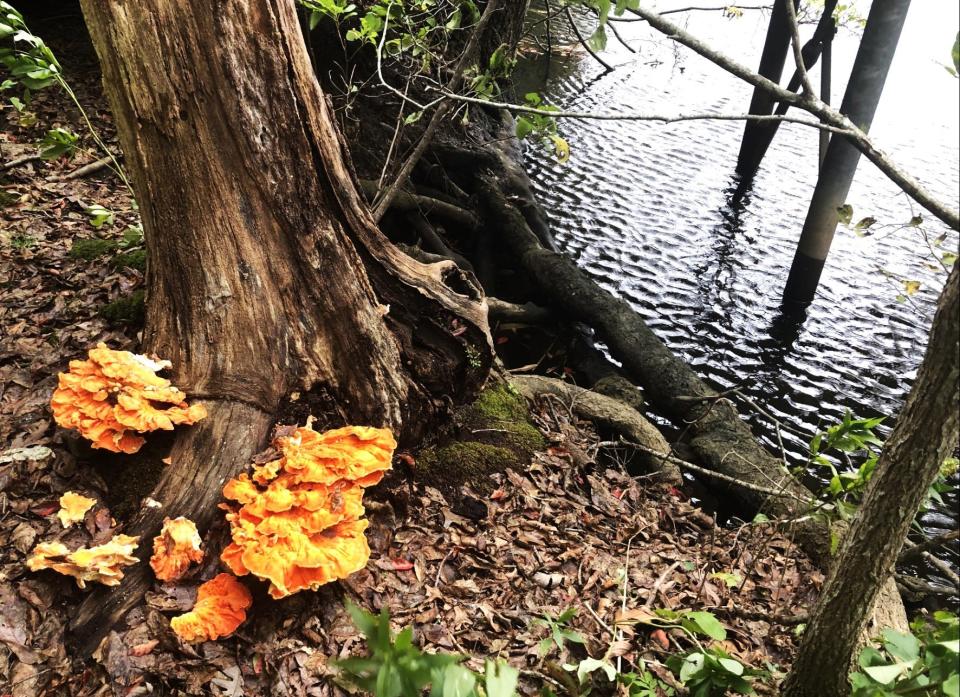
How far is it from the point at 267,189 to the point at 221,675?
90.9 inches

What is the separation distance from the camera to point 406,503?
367cm

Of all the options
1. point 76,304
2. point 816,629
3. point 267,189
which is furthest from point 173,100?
point 816,629

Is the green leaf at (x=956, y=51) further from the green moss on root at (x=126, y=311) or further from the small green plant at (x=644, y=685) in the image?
the green moss on root at (x=126, y=311)

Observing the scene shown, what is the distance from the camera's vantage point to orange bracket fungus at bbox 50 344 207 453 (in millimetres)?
2924

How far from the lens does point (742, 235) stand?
35.6 feet

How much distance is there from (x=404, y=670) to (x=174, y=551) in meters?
1.88

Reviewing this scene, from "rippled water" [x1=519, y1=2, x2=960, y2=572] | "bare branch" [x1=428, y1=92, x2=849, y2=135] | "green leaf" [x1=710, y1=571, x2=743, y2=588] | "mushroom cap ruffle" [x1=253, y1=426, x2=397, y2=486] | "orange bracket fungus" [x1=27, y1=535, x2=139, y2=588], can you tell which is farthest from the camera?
"rippled water" [x1=519, y1=2, x2=960, y2=572]

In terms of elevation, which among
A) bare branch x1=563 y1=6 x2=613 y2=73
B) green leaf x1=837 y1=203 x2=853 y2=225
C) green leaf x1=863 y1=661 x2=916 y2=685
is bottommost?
green leaf x1=863 y1=661 x2=916 y2=685

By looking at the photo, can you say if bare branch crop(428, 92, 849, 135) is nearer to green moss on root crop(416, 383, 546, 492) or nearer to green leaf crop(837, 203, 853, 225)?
green leaf crop(837, 203, 853, 225)

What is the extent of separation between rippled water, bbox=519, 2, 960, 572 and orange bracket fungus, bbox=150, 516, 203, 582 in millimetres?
5215

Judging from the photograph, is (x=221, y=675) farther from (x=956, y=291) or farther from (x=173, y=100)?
(x=956, y=291)

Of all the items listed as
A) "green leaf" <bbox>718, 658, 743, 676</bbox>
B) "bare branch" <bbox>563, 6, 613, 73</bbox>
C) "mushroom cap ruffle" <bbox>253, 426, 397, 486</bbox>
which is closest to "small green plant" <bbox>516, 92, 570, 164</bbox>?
"bare branch" <bbox>563, 6, 613, 73</bbox>

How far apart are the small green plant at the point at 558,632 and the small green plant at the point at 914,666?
125 cm

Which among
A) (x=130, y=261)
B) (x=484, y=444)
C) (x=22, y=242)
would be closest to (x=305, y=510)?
(x=484, y=444)
